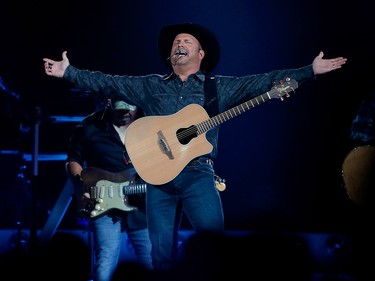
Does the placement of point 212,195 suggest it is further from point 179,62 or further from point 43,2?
point 43,2

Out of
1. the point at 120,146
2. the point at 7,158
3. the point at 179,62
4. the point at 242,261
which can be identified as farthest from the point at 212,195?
the point at 7,158

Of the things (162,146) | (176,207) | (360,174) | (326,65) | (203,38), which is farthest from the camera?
(203,38)

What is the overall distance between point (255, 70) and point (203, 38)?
5.97 ft

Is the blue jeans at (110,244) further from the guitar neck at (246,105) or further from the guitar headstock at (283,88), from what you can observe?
the guitar headstock at (283,88)

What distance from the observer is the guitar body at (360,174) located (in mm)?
4449

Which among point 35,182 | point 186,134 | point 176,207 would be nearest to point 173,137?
point 186,134

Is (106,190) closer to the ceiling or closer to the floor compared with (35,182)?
closer to the floor

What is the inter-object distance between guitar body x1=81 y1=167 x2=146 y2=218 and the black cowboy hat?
1.37 m

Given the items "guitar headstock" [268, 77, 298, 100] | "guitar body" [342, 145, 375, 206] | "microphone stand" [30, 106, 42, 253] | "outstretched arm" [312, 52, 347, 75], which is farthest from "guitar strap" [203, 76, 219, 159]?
"microphone stand" [30, 106, 42, 253]

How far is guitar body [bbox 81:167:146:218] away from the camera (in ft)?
16.5

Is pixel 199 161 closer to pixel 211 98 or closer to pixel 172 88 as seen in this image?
pixel 211 98

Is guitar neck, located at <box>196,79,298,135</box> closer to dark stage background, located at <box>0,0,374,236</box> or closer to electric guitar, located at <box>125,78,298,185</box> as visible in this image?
electric guitar, located at <box>125,78,298,185</box>

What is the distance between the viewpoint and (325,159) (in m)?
6.19

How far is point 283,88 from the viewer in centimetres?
386
